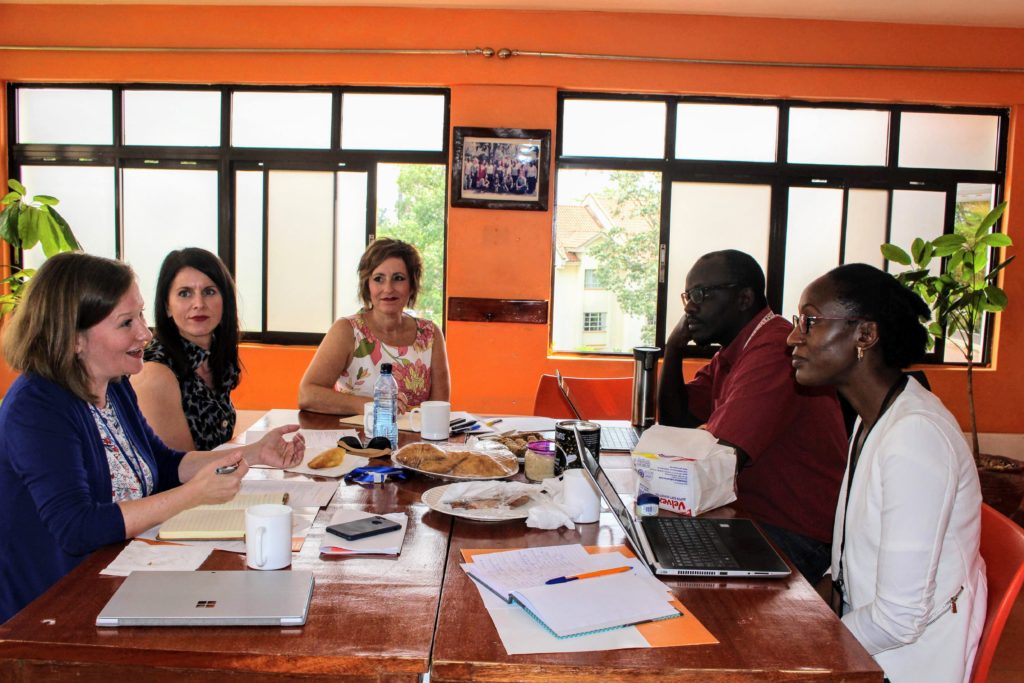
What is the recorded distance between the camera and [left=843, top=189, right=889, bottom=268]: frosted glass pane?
5.19 meters

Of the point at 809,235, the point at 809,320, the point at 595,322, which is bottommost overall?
the point at 595,322

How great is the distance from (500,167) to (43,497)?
3.87 meters

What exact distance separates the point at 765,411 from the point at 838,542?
1.47 feet

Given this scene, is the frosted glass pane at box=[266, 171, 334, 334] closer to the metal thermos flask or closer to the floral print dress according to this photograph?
the floral print dress

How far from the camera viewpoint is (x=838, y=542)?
1.67 metres

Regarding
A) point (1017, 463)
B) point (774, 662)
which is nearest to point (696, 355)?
point (1017, 463)

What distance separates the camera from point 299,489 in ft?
6.08

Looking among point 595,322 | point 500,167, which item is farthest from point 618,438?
point 500,167

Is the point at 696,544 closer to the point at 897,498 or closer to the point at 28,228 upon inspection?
the point at 897,498

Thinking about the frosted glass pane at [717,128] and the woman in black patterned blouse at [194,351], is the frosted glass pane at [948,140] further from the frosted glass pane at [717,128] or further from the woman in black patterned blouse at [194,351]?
the woman in black patterned blouse at [194,351]

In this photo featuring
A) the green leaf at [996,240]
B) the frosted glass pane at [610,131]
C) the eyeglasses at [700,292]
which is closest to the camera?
the eyeglasses at [700,292]

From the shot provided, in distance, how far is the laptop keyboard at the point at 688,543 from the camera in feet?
4.73

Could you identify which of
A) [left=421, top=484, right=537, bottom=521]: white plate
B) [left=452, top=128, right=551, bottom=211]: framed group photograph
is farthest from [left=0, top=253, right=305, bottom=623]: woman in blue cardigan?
[left=452, top=128, right=551, bottom=211]: framed group photograph

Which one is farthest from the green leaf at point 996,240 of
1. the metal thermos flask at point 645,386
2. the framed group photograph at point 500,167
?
the metal thermos flask at point 645,386
